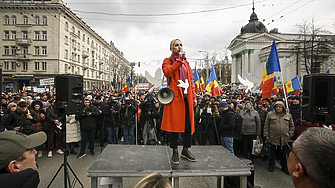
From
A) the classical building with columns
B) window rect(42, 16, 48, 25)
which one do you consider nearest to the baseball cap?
window rect(42, 16, 48, 25)

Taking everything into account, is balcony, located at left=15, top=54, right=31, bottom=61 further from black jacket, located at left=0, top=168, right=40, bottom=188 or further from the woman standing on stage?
black jacket, located at left=0, top=168, right=40, bottom=188

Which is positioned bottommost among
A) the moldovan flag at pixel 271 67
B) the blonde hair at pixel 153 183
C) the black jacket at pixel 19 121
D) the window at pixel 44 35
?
the black jacket at pixel 19 121

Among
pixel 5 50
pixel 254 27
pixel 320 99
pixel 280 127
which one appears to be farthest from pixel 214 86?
pixel 254 27

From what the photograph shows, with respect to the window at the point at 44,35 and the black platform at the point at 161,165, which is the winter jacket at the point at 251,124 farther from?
the window at the point at 44,35

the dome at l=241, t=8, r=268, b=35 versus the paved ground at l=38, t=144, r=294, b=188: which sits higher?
the dome at l=241, t=8, r=268, b=35

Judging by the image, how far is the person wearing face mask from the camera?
20.5 feet

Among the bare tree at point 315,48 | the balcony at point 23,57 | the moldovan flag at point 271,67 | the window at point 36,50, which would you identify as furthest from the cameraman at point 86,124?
the balcony at point 23,57

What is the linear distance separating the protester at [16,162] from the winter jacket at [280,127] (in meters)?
5.80

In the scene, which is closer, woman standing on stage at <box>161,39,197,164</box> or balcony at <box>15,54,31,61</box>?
woman standing on stage at <box>161,39,197,164</box>

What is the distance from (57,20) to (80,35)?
10125mm

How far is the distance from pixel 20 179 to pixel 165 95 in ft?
7.64

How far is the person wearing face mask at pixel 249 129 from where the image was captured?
6.23 metres

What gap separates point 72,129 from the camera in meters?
6.98

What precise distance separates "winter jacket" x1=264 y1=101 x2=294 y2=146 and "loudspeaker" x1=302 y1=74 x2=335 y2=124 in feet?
6.41
